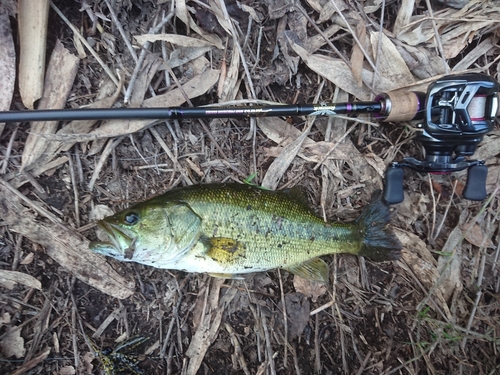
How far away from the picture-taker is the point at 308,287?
3115 mm

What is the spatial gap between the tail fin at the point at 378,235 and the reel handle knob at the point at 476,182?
0.66 m

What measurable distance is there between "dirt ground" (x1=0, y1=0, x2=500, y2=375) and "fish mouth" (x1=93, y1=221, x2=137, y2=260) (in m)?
0.50

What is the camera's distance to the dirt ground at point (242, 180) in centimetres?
288

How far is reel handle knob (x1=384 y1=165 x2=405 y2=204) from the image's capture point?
9.20 feet

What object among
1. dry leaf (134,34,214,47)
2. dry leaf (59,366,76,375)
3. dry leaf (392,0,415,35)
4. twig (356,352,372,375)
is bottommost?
twig (356,352,372,375)

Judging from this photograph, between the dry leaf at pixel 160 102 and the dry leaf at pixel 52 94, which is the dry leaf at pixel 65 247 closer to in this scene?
the dry leaf at pixel 52 94

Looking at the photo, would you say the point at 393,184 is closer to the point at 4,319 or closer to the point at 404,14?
the point at 404,14

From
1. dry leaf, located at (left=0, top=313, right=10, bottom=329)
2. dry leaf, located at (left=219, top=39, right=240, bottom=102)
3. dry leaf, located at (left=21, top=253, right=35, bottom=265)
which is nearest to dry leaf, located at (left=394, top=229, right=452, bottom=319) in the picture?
dry leaf, located at (left=219, top=39, right=240, bottom=102)

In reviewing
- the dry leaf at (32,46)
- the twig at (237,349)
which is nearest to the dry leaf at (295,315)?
the twig at (237,349)

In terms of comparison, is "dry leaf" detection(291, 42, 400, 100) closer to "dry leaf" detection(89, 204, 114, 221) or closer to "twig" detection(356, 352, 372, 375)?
"dry leaf" detection(89, 204, 114, 221)

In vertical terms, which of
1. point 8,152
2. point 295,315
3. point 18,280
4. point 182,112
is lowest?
point 295,315

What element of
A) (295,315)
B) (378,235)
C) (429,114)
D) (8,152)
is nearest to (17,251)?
(8,152)

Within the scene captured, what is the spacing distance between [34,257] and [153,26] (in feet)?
7.37

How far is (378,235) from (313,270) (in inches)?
25.0
